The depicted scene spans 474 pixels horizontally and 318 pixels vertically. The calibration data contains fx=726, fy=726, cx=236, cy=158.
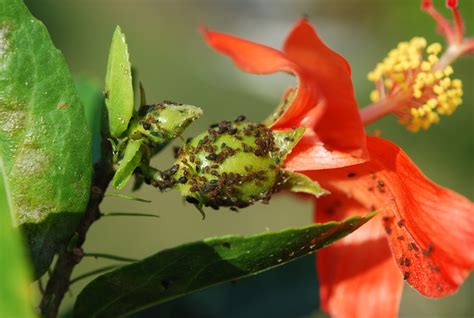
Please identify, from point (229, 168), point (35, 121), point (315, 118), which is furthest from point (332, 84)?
point (35, 121)

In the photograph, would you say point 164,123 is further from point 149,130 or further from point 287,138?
point 287,138

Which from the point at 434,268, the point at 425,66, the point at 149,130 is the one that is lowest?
the point at 434,268

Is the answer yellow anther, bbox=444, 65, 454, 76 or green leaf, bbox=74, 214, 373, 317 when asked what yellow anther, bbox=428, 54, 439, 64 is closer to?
yellow anther, bbox=444, 65, 454, 76

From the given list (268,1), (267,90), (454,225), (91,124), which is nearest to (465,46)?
(454,225)

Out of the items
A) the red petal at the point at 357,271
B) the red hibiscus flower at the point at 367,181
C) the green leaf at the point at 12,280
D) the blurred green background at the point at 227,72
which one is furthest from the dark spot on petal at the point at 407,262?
the blurred green background at the point at 227,72

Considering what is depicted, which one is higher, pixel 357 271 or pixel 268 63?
pixel 268 63

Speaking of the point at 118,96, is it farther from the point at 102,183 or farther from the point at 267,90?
the point at 267,90
